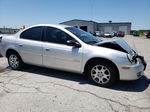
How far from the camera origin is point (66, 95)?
3.30 meters

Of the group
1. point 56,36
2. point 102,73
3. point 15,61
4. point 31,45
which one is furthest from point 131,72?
point 15,61

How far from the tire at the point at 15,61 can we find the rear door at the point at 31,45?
0.85 feet

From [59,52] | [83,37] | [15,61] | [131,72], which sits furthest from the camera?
[15,61]

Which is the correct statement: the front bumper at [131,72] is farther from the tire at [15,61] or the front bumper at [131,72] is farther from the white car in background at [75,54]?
the tire at [15,61]

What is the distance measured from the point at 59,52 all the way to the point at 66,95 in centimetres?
132

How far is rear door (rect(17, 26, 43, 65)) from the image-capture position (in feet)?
14.6

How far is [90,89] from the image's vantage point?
11.8 ft

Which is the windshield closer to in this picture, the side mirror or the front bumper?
the side mirror

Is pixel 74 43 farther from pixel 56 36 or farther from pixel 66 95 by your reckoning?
pixel 66 95

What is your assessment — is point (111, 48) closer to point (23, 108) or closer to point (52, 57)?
point (52, 57)

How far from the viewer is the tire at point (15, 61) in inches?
196

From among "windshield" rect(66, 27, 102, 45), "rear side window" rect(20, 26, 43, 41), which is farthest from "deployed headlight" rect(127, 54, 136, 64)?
"rear side window" rect(20, 26, 43, 41)

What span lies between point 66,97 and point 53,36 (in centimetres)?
198

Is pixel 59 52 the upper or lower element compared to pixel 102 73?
upper
